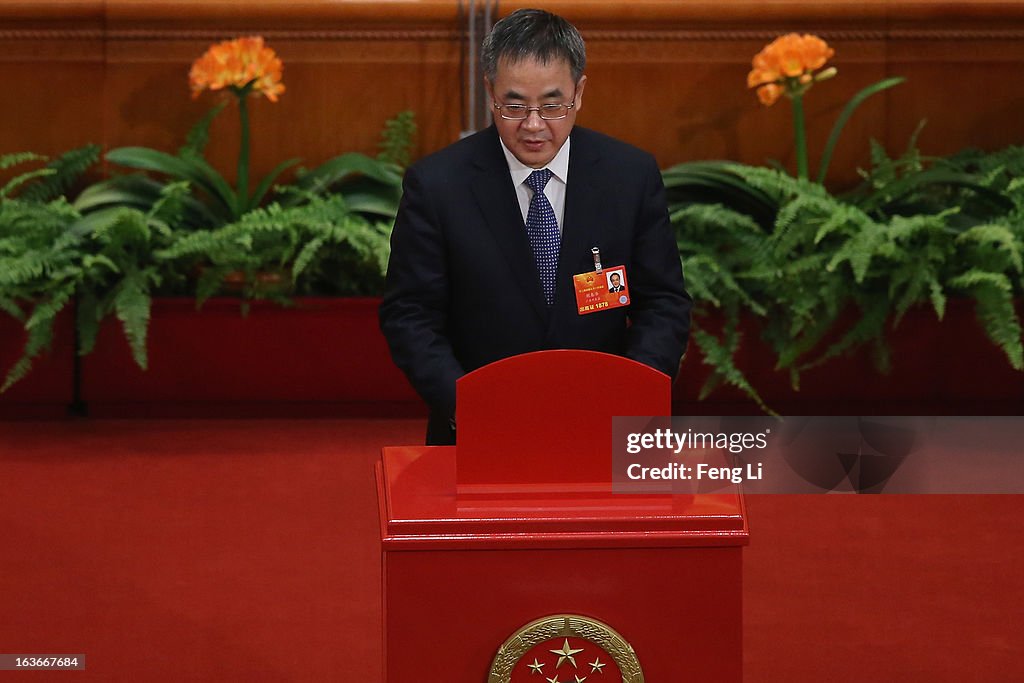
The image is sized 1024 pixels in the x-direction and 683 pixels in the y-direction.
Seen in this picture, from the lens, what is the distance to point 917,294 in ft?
13.6

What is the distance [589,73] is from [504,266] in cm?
279

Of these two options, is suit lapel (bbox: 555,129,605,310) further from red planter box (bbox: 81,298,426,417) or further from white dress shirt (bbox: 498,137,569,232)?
red planter box (bbox: 81,298,426,417)

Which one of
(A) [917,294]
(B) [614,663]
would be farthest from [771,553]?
(B) [614,663]

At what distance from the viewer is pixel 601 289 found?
7.06 ft

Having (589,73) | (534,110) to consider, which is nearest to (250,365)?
(589,73)

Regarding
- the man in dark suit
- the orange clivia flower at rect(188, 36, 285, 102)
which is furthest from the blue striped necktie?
the orange clivia flower at rect(188, 36, 285, 102)

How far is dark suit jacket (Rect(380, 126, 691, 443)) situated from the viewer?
2.16 m

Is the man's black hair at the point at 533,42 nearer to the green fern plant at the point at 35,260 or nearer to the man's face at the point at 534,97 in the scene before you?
the man's face at the point at 534,97

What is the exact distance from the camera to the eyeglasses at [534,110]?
206 cm

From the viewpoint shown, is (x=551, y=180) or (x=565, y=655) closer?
(x=565, y=655)

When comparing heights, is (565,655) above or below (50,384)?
below

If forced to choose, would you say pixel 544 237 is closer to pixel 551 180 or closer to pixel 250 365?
pixel 551 180

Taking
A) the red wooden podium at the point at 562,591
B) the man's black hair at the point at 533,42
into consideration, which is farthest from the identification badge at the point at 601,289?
the red wooden podium at the point at 562,591

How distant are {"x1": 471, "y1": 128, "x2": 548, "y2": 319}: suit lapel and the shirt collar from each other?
15 mm
